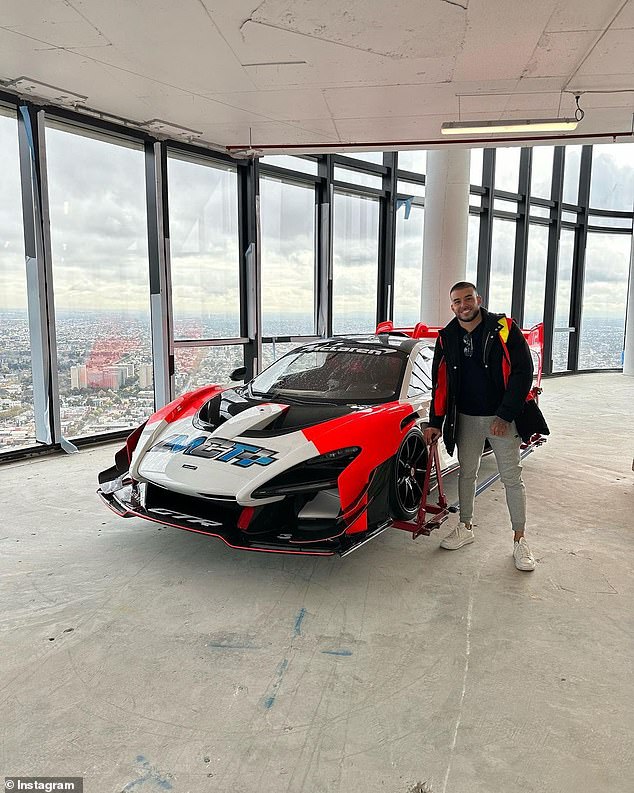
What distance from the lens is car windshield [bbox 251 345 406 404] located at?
364cm

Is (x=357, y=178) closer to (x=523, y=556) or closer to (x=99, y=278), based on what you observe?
(x=99, y=278)

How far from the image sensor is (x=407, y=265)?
32.2ft

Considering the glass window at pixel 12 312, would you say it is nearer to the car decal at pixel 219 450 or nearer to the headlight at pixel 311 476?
the car decal at pixel 219 450

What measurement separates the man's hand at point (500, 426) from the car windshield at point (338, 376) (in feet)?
2.11

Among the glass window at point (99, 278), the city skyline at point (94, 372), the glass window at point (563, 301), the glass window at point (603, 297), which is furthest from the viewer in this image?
the glass window at point (603, 297)

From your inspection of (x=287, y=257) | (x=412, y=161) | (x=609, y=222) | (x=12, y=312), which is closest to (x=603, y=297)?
(x=609, y=222)

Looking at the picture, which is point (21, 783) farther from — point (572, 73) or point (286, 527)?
point (572, 73)

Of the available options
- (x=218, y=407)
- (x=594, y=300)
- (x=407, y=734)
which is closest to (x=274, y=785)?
(x=407, y=734)

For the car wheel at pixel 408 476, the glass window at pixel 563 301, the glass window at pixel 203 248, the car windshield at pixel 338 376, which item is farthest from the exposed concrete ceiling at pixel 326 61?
the glass window at pixel 563 301

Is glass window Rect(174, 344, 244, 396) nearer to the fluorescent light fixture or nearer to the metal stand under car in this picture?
the fluorescent light fixture

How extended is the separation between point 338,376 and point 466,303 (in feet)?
3.42

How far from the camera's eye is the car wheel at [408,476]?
315cm

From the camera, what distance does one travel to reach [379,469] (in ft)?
9.82

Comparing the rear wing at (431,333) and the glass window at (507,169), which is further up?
the glass window at (507,169)
